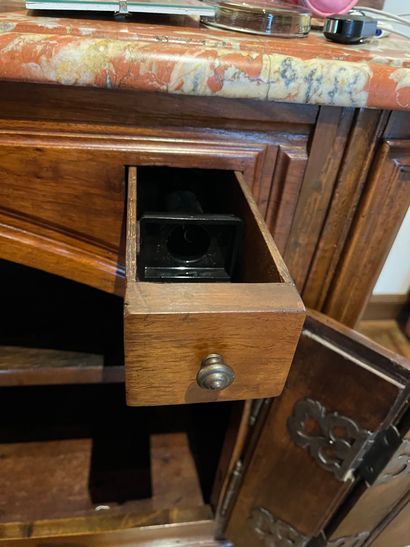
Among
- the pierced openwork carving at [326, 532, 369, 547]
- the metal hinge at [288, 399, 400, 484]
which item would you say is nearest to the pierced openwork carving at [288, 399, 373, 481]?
the metal hinge at [288, 399, 400, 484]

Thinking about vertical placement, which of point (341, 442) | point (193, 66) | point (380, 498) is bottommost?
point (380, 498)

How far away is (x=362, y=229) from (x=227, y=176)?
18cm

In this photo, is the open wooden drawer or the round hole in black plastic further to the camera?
the round hole in black plastic

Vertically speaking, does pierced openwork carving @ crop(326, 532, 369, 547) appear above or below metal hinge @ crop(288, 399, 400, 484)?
below

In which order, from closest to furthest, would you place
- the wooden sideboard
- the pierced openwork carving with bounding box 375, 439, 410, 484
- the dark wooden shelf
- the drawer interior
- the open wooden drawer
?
the open wooden drawer, the wooden sideboard, the pierced openwork carving with bounding box 375, 439, 410, 484, the dark wooden shelf, the drawer interior

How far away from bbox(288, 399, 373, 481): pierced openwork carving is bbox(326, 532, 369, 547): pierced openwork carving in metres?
0.18

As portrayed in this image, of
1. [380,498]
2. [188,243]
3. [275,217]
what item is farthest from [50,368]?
[380,498]

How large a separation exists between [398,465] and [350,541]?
25 centimetres

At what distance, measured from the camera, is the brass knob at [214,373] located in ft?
1.22

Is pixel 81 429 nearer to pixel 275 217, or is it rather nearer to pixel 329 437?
pixel 329 437

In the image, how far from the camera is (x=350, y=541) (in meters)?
0.73

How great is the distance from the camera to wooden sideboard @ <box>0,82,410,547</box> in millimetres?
448

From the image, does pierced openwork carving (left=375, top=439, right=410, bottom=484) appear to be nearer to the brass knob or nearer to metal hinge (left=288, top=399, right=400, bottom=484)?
metal hinge (left=288, top=399, right=400, bottom=484)

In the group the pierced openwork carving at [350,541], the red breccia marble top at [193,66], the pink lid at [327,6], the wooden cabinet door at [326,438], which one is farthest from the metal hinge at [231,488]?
the pink lid at [327,6]
